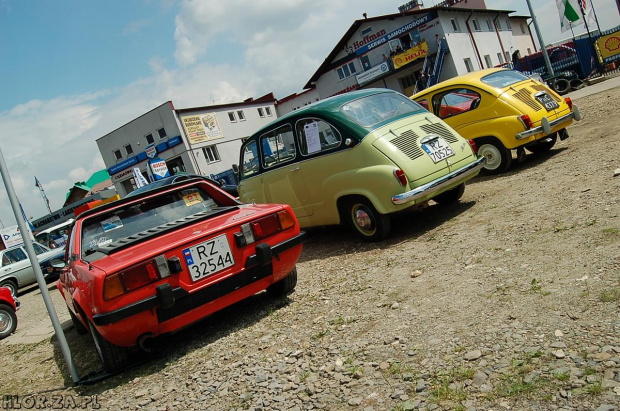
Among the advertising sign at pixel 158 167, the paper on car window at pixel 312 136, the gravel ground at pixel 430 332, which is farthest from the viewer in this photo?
the advertising sign at pixel 158 167

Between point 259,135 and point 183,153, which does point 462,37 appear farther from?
A: point 259,135

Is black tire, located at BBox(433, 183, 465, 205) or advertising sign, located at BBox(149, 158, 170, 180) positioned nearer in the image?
black tire, located at BBox(433, 183, 465, 205)

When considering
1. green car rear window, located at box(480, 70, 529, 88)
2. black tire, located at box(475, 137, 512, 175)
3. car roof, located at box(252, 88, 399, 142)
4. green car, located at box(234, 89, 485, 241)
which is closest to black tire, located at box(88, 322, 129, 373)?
green car, located at box(234, 89, 485, 241)

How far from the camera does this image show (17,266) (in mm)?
15180

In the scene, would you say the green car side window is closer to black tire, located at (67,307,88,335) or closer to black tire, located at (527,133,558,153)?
black tire, located at (67,307,88,335)

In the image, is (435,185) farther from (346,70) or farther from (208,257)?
(346,70)

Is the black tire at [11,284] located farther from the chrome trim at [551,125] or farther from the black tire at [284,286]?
the chrome trim at [551,125]

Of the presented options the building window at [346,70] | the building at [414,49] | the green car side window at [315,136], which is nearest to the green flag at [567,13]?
the building at [414,49]

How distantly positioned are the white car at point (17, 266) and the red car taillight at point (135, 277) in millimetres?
12907

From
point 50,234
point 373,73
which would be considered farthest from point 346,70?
point 50,234

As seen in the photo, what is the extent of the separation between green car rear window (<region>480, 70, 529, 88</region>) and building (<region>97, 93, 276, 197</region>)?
3264 cm

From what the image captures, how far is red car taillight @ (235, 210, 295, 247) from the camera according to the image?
4.09m

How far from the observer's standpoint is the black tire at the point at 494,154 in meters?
7.54

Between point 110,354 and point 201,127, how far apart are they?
128 ft
